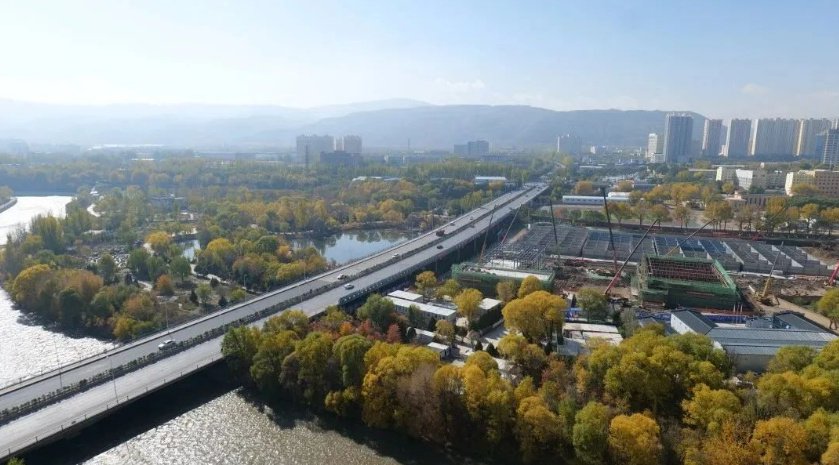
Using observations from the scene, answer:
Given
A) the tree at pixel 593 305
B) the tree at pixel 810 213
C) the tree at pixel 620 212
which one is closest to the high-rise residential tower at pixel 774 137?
the tree at pixel 810 213

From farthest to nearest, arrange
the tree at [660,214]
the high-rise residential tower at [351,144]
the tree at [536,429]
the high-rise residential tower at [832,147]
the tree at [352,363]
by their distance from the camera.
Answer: the high-rise residential tower at [351,144] → the high-rise residential tower at [832,147] → the tree at [660,214] → the tree at [352,363] → the tree at [536,429]

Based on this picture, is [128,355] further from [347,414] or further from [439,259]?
[439,259]

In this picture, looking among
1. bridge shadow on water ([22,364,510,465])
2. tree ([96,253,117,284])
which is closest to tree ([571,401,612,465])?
bridge shadow on water ([22,364,510,465])

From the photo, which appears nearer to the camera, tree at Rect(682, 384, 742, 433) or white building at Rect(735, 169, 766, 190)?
tree at Rect(682, 384, 742, 433)

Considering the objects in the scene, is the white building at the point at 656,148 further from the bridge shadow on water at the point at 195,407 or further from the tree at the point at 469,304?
the bridge shadow on water at the point at 195,407

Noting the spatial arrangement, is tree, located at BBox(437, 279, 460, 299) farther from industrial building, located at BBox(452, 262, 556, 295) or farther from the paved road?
the paved road

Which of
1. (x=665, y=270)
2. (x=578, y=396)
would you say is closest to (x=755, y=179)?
(x=665, y=270)
